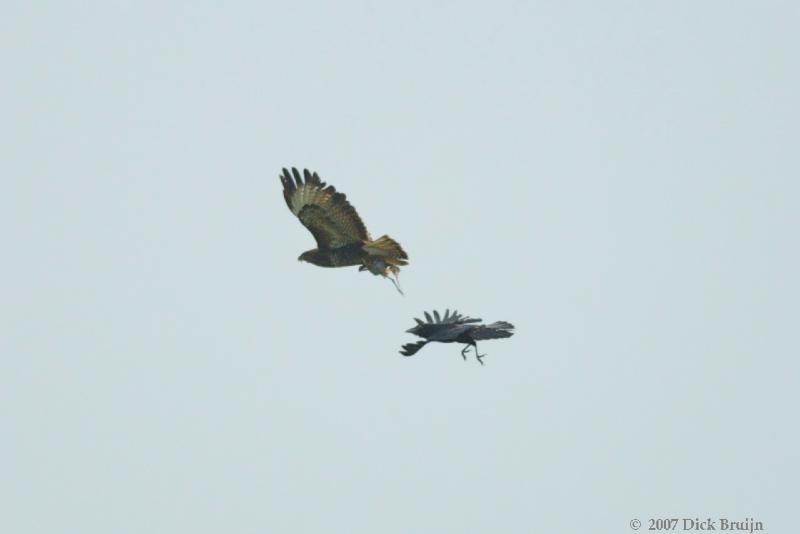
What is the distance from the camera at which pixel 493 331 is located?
30281mm

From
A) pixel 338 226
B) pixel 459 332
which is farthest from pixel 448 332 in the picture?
pixel 338 226

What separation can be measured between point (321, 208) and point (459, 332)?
5.27 metres

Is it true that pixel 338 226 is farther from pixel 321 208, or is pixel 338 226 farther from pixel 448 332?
pixel 448 332

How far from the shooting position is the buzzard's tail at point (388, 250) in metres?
34.2

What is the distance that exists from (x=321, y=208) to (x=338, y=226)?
49cm

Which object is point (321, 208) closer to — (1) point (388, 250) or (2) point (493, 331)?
(1) point (388, 250)

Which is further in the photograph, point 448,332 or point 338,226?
point 338,226

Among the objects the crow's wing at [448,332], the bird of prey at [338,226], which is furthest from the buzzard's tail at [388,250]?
the crow's wing at [448,332]

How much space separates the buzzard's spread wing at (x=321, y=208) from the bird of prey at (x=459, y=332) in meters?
4.15

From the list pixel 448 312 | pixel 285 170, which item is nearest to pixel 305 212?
pixel 285 170

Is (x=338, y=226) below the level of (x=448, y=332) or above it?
above

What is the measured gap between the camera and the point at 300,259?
35.7 m

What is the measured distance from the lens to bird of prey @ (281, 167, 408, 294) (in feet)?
113

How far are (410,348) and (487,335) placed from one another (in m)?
1.28
